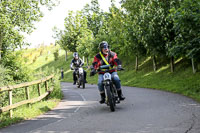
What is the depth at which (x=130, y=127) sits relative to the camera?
576 cm

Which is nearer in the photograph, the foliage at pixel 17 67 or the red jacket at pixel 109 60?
the red jacket at pixel 109 60

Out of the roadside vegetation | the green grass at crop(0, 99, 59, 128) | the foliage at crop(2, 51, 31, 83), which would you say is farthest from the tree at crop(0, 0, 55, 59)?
the green grass at crop(0, 99, 59, 128)

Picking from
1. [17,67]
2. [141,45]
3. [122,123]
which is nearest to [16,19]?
[17,67]

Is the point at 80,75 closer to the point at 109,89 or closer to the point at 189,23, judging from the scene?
the point at 189,23

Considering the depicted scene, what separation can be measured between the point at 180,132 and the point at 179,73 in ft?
56.3

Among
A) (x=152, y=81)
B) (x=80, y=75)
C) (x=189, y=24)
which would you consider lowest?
(x=152, y=81)

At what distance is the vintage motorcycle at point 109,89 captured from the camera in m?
7.80

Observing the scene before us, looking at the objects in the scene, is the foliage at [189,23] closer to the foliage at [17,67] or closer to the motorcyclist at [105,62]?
the motorcyclist at [105,62]

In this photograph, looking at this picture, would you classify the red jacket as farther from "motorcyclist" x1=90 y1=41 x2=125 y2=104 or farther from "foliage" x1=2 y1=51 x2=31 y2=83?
"foliage" x1=2 y1=51 x2=31 y2=83

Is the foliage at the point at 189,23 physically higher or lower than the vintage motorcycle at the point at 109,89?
higher

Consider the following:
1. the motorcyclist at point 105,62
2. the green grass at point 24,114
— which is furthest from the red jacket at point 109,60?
the green grass at point 24,114

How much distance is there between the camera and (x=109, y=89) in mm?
7820

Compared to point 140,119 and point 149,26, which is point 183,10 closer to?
point 140,119

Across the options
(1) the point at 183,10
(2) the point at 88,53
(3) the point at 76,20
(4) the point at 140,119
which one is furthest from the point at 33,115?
(3) the point at 76,20
